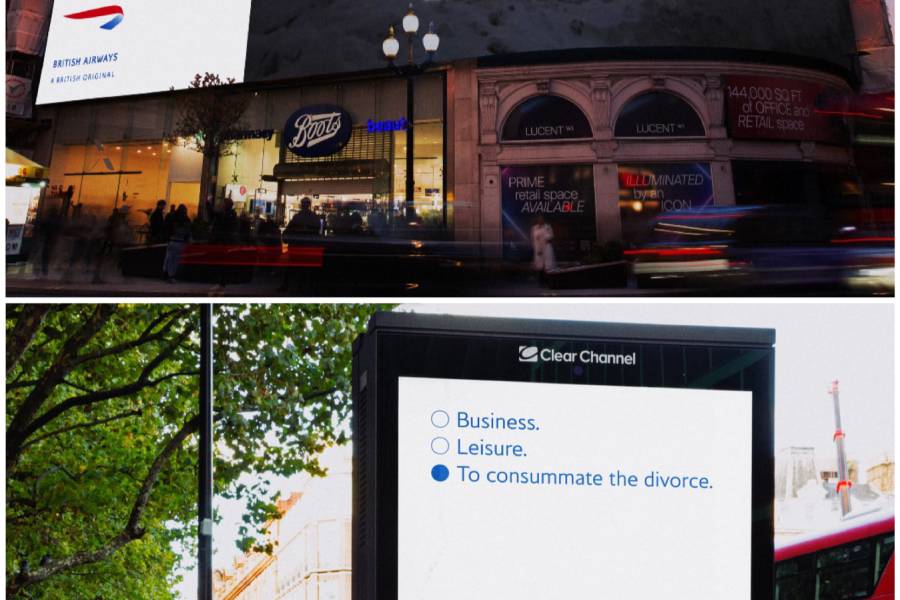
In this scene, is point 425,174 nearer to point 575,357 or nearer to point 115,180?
point 115,180

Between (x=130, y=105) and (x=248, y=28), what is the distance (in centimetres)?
86

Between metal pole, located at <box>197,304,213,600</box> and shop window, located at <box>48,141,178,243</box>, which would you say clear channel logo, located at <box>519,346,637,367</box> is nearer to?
shop window, located at <box>48,141,178,243</box>

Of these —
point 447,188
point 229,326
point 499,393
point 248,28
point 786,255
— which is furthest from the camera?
point 229,326

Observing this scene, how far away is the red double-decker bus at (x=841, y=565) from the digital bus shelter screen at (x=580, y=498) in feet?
10.4

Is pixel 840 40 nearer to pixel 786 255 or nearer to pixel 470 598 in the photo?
pixel 786 255

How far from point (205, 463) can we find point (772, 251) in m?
3.98

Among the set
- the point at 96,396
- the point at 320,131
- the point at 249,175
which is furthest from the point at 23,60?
the point at 96,396

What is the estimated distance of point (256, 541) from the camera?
27.6ft

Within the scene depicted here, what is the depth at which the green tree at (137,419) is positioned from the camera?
7.99m

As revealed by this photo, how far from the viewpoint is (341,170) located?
577 centimetres

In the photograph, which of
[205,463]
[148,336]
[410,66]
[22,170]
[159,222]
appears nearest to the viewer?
[410,66]

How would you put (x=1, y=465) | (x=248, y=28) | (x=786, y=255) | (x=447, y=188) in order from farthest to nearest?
(x=248, y=28) < (x=447, y=188) < (x=786, y=255) < (x=1, y=465)

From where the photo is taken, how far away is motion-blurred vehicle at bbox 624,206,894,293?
5172mm

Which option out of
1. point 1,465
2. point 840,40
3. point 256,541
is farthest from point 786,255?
point 256,541
